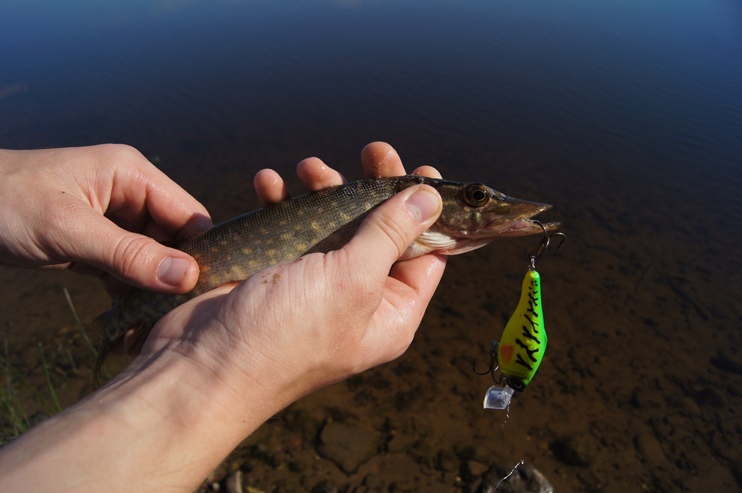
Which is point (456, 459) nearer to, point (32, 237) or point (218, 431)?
point (218, 431)

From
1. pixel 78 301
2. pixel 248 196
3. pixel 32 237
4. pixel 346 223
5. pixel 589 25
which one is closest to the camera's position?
pixel 32 237

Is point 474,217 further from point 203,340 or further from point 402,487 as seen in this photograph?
point 402,487

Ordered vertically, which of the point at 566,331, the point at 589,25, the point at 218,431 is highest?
the point at 589,25

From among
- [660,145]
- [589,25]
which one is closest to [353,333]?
[660,145]

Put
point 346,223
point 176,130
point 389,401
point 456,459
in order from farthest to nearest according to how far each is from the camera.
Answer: point 176,130 → point 389,401 → point 456,459 → point 346,223

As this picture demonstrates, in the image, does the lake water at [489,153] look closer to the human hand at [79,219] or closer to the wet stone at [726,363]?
the wet stone at [726,363]

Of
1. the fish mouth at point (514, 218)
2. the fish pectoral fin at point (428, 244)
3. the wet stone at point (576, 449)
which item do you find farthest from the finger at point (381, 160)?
the wet stone at point (576, 449)

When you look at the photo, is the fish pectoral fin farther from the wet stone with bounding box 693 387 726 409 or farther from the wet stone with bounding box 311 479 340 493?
the wet stone with bounding box 693 387 726 409

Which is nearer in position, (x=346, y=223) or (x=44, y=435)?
(x=44, y=435)
